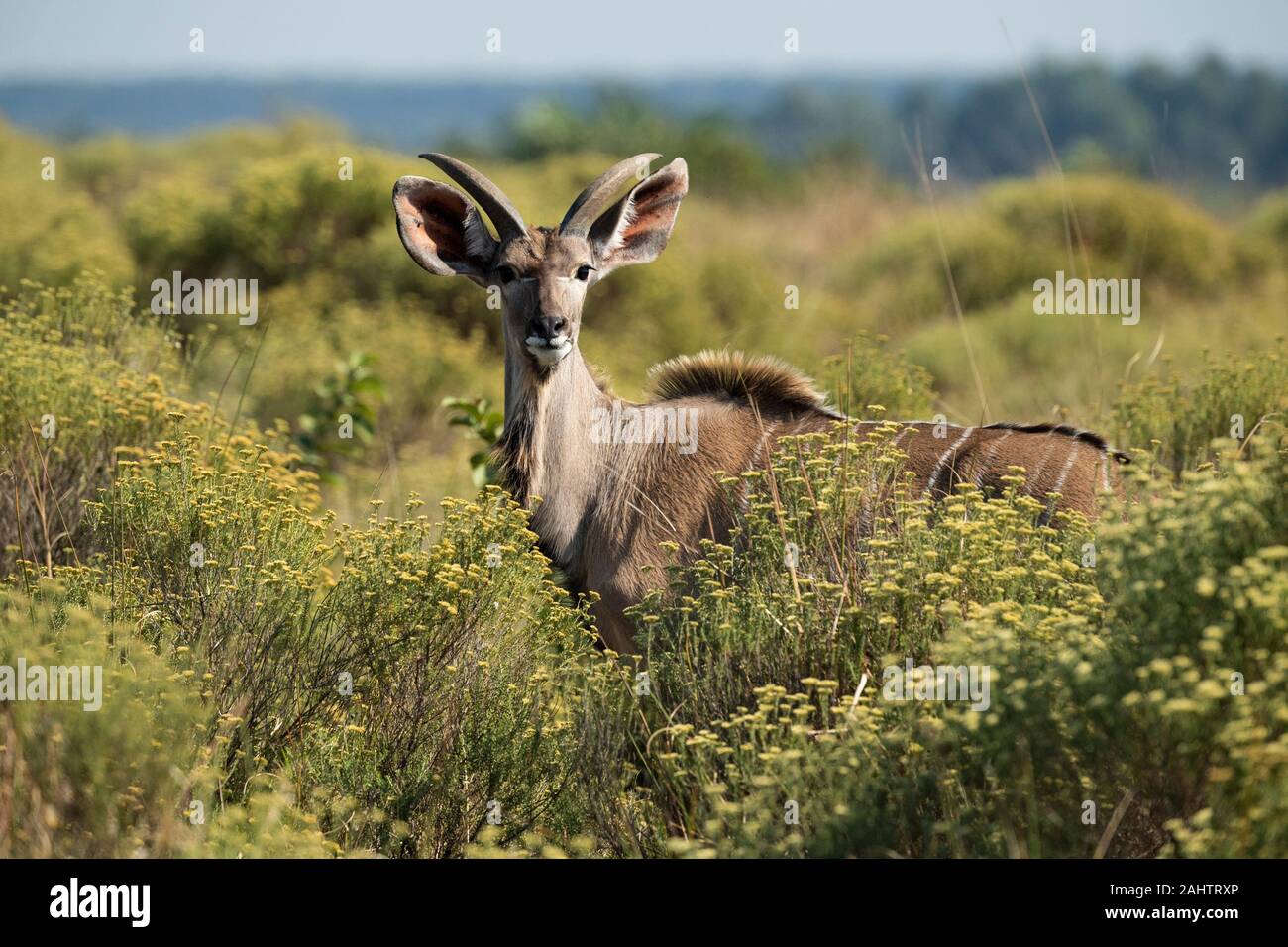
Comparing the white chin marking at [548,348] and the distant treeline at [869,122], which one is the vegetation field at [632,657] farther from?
the distant treeline at [869,122]

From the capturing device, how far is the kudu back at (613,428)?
210 inches

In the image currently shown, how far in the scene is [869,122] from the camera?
4794 centimetres

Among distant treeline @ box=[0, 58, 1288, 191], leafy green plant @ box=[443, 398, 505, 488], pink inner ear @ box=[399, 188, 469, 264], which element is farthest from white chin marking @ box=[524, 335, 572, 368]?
distant treeline @ box=[0, 58, 1288, 191]

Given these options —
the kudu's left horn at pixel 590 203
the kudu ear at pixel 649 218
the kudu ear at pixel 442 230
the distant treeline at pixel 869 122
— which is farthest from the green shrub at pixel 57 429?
the distant treeline at pixel 869 122

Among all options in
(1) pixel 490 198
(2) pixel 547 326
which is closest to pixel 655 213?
(1) pixel 490 198

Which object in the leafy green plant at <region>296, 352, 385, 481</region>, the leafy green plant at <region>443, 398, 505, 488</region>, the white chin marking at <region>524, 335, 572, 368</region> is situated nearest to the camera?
the white chin marking at <region>524, 335, 572, 368</region>

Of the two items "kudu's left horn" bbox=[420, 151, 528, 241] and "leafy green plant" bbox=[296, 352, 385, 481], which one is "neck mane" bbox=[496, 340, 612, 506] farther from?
"leafy green plant" bbox=[296, 352, 385, 481]

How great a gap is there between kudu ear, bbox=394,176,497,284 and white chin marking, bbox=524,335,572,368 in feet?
1.91

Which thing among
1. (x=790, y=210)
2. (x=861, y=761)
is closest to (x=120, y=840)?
(x=861, y=761)

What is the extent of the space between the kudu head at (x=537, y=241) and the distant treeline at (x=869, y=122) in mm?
1628

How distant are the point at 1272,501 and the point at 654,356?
9.02 m

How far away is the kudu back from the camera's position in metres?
5.34

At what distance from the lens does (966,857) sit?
147 inches
